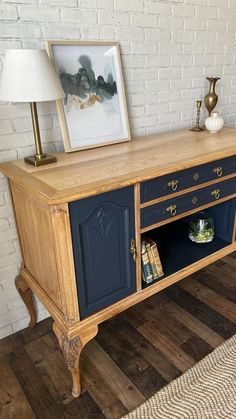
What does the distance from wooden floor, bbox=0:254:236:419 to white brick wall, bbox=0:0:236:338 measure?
25cm

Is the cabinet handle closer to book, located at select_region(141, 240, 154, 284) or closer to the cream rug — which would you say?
book, located at select_region(141, 240, 154, 284)

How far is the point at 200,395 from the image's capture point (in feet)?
4.41

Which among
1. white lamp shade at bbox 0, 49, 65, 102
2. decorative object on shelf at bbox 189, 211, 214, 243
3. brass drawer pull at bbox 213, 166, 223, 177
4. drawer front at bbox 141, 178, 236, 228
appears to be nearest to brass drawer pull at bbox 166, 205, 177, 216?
drawer front at bbox 141, 178, 236, 228

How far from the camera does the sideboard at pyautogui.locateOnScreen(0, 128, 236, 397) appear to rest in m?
1.13

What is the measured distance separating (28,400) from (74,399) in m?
0.20

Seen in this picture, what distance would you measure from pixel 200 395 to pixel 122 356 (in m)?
0.39

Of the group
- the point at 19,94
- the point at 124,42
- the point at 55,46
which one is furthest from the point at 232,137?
the point at 19,94

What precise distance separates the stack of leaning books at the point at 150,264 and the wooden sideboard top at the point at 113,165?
15.3 inches

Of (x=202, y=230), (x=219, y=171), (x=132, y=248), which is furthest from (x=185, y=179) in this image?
(x=202, y=230)

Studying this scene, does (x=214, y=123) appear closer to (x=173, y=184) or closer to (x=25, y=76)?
(x=173, y=184)

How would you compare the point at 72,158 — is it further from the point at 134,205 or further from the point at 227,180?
the point at 227,180

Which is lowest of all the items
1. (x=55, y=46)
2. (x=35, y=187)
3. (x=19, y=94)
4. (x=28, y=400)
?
(x=28, y=400)

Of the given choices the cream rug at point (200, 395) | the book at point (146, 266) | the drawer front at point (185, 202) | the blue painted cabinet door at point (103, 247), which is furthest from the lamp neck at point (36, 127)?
the cream rug at point (200, 395)

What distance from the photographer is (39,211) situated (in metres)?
1.18
